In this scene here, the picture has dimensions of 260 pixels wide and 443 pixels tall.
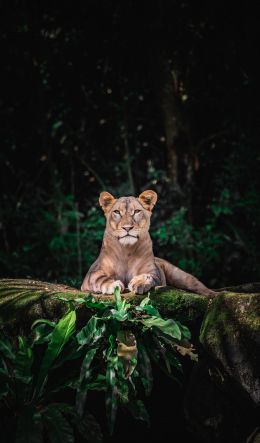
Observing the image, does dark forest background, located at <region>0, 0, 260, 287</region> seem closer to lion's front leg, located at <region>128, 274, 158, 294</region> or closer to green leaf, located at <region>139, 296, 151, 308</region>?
lion's front leg, located at <region>128, 274, 158, 294</region>

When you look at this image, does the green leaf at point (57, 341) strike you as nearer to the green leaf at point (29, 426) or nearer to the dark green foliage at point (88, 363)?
the dark green foliage at point (88, 363)

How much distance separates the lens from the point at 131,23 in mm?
8555

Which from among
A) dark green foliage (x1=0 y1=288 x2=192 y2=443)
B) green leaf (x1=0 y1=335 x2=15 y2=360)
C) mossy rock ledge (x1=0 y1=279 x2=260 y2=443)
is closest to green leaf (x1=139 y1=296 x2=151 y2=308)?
dark green foliage (x1=0 y1=288 x2=192 y2=443)

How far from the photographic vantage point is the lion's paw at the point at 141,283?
3822 millimetres

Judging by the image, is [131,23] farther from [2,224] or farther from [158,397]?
[158,397]

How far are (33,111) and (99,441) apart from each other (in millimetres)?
6662

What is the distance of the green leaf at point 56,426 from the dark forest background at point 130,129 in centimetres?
450

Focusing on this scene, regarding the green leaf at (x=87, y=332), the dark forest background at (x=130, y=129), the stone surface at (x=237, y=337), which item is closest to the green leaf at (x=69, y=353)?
the green leaf at (x=87, y=332)

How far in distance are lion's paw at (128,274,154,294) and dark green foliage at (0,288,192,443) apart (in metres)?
0.21


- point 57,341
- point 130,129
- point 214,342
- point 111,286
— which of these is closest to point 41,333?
point 57,341

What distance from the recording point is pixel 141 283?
3861 mm

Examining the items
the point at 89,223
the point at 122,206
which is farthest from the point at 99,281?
the point at 89,223

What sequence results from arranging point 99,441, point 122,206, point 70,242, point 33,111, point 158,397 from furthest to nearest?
point 33,111 → point 70,242 → point 122,206 → point 158,397 → point 99,441

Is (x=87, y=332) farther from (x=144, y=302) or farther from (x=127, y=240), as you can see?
(x=127, y=240)
